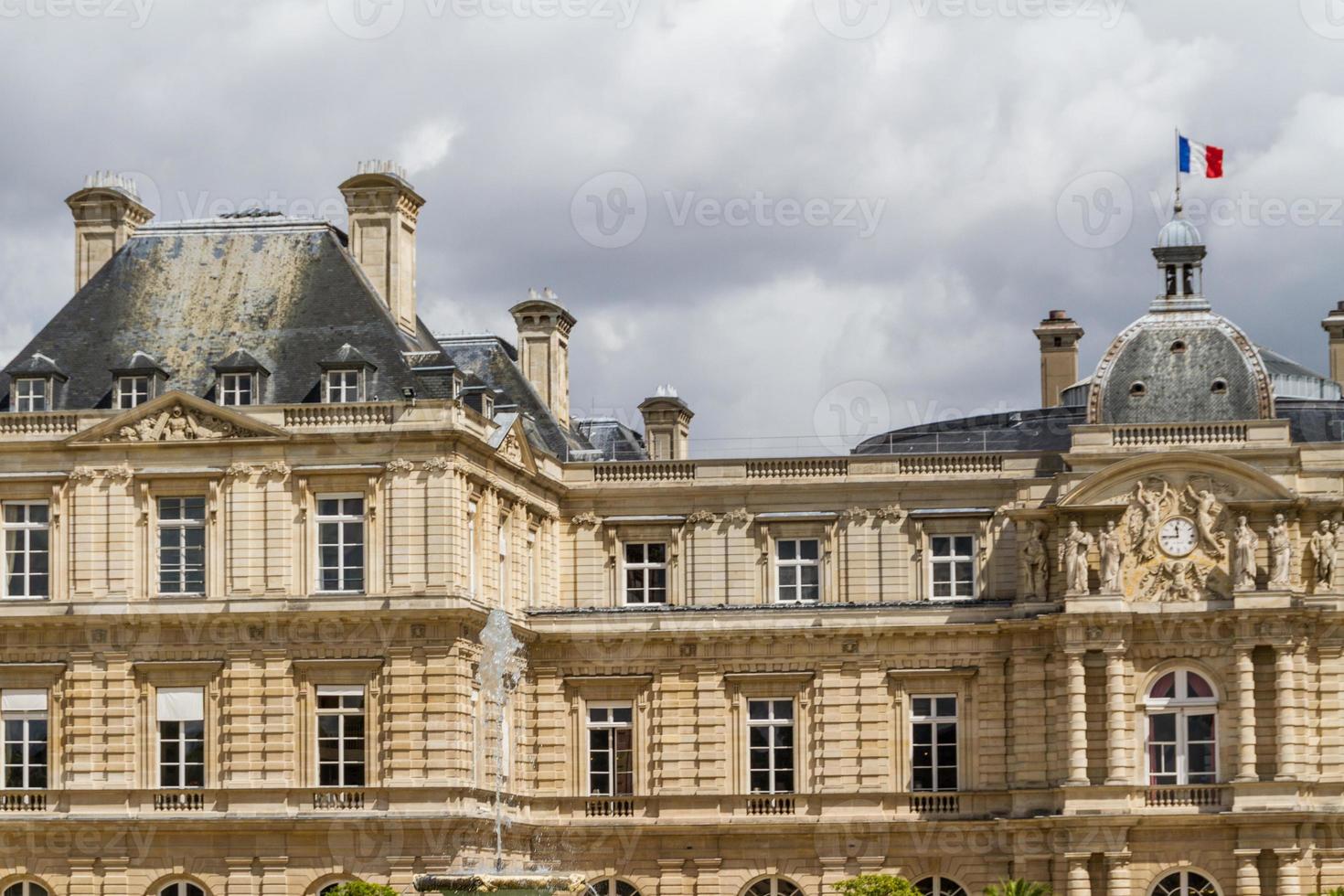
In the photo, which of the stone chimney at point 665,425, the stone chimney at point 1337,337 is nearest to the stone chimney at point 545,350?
the stone chimney at point 665,425

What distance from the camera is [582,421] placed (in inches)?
3191

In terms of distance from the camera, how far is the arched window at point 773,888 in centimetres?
6600

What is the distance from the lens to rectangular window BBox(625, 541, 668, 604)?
69250 mm

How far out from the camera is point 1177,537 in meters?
65.1

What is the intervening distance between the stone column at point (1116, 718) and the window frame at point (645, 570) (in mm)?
11038

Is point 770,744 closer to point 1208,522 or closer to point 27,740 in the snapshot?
point 1208,522

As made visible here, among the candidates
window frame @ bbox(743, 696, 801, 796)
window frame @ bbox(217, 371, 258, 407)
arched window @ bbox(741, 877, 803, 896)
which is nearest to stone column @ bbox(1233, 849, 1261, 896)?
arched window @ bbox(741, 877, 803, 896)

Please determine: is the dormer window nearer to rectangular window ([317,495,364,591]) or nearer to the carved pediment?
the carved pediment

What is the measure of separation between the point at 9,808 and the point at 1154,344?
2807cm

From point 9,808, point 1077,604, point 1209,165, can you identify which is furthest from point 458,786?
point 1209,165

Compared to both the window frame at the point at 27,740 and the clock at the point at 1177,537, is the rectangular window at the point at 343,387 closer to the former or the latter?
the window frame at the point at 27,740

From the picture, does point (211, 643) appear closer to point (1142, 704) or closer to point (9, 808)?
point (9, 808)

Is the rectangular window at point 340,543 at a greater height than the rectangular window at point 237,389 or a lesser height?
lesser

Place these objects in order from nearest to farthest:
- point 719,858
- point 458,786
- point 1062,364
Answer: point 458,786, point 719,858, point 1062,364
